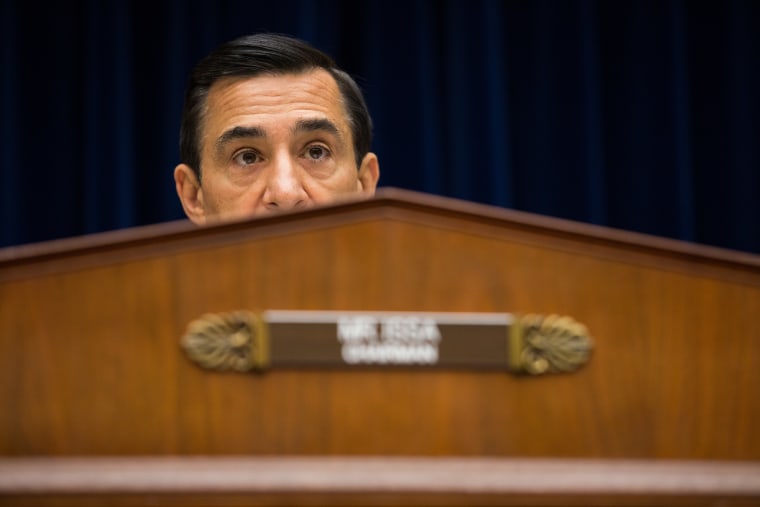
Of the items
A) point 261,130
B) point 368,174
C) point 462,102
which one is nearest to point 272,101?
point 261,130

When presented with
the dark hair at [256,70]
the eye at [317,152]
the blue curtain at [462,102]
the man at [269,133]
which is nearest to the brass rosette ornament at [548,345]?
the man at [269,133]

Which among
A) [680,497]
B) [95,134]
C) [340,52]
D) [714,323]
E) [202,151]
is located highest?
[340,52]

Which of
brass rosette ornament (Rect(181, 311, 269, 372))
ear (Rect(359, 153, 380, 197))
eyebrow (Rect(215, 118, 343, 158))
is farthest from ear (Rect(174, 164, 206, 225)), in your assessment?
brass rosette ornament (Rect(181, 311, 269, 372))

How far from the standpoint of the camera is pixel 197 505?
60cm

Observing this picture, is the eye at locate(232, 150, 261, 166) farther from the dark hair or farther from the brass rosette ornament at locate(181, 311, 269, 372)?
the brass rosette ornament at locate(181, 311, 269, 372)

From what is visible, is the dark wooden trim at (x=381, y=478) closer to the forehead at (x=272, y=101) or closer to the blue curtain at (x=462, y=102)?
the forehead at (x=272, y=101)

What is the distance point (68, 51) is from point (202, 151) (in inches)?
29.5

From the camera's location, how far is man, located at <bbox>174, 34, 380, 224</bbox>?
134cm

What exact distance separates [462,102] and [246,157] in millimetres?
814

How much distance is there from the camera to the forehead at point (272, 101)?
1.39m

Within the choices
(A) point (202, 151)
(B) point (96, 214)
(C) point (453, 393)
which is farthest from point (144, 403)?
(B) point (96, 214)

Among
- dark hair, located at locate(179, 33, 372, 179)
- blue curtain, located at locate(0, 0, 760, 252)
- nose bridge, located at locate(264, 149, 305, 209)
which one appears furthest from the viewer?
blue curtain, located at locate(0, 0, 760, 252)

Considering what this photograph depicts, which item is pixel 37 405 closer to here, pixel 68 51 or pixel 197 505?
pixel 197 505

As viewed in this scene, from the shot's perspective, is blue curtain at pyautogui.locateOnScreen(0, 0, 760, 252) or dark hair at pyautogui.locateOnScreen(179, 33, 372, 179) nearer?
dark hair at pyautogui.locateOnScreen(179, 33, 372, 179)
